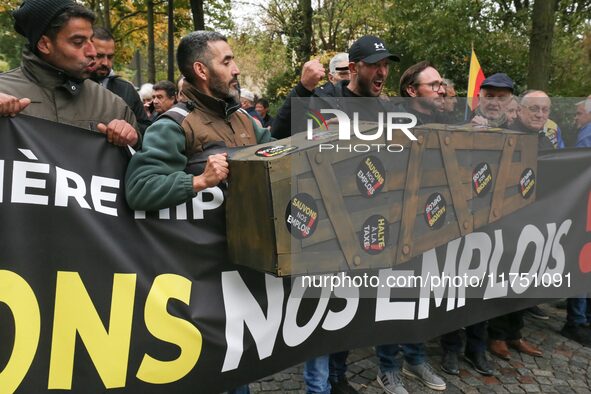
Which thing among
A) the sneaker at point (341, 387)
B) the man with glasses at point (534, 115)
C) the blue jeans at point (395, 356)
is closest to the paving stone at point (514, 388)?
the blue jeans at point (395, 356)

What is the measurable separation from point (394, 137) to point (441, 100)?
1667mm

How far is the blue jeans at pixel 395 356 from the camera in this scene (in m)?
3.53

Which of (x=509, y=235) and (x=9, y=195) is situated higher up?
(x=9, y=195)

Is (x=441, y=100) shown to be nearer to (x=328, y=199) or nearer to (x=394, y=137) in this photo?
(x=394, y=137)

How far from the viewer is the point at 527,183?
3461 millimetres

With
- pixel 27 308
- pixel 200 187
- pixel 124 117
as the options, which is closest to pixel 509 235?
pixel 200 187

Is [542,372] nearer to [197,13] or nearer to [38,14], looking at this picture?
[38,14]

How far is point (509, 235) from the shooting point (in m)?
3.58

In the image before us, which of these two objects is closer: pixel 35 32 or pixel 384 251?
pixel 35 32

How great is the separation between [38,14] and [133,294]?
1346 mm

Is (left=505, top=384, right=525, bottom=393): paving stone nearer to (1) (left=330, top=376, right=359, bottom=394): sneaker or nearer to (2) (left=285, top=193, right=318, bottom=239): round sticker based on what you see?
(1) (left=330, top=376, right=359, bottom=394): sneaker

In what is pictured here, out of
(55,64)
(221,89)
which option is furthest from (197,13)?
(55,64)

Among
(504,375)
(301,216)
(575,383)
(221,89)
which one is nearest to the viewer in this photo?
(301,216)

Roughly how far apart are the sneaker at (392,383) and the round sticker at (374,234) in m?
1.41
